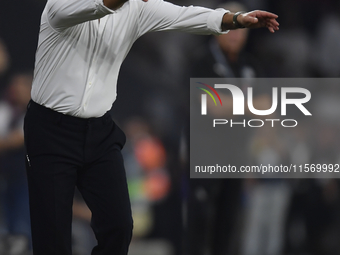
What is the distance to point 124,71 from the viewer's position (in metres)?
3.16

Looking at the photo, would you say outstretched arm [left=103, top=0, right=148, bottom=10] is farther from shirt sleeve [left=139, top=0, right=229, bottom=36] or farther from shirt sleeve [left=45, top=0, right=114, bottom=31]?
shirt sleeve [left=139, top=0, right=229, bottom=36]

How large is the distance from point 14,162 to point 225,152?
4.94 feet

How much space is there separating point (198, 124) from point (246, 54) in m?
0.61

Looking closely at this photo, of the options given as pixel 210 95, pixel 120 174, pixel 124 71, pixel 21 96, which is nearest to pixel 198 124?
pixel 210 95

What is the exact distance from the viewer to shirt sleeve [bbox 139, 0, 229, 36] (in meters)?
→ 2.09

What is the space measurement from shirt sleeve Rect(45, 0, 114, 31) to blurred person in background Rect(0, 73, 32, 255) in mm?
1297

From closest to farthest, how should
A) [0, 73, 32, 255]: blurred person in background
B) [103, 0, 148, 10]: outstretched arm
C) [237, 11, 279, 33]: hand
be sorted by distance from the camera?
[103, 0, 148, 10]: outstretched arm, [237, 11, 279, 33]: hand, [0, 73, 32, 255]: blurred person in background

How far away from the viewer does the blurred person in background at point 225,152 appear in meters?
3.14

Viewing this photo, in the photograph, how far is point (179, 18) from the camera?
7.16 feet

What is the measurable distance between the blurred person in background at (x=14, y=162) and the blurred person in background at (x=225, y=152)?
1197 mm

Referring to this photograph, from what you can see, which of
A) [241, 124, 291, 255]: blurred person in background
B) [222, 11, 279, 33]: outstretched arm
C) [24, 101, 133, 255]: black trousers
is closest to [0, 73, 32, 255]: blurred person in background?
[24, 101, 133, 255]: black trousers

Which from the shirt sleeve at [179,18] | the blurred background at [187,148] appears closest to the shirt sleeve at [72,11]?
the shirt sleeve at [179,18]

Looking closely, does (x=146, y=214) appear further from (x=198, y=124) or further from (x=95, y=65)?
(x=95, y=65)

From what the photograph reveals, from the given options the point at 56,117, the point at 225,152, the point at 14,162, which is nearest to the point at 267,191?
the point at 225,152
